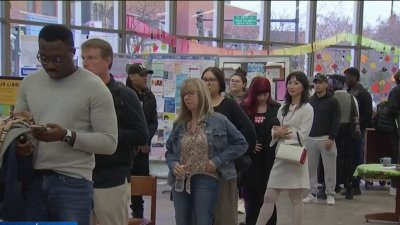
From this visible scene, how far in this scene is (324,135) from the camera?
241 inches

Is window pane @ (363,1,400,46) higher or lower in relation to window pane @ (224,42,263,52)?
higher

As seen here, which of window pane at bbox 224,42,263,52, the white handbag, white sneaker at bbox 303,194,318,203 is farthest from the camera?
window pane at bbox 224,42,263,52

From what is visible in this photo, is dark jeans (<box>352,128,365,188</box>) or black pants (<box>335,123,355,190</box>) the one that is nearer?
black pants (<box>335,123,355,190</box>)

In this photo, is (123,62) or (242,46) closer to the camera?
(123,62)

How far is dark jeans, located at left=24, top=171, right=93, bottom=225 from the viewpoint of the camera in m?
2.00

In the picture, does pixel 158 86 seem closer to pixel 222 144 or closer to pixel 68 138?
pixel 222 144

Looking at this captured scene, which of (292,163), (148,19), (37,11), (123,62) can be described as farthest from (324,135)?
(37,11)

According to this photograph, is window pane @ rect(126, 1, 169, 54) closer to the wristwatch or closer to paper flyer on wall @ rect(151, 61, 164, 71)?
paper flyer on wall @ rect(151, 61, 164, 71)

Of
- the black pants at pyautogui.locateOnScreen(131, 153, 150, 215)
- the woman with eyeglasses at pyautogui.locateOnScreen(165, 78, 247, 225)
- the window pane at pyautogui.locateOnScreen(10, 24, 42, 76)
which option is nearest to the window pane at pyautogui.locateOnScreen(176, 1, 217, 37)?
the window pane at pyautogui.locateOnScreen(10, 24, 42, 76)

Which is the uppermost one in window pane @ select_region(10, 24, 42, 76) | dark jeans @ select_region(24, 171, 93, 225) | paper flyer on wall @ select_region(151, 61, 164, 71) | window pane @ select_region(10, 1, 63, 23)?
window pane @ select_region(10, 1, 63, 23)

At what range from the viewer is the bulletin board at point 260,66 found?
633 centimetres

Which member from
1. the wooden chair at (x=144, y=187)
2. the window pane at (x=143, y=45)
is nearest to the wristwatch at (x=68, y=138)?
the wooden chair at (x=144, y=187)

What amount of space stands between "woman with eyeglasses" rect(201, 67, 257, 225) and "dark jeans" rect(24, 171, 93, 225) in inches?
56.9

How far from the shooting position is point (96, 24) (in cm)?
847
